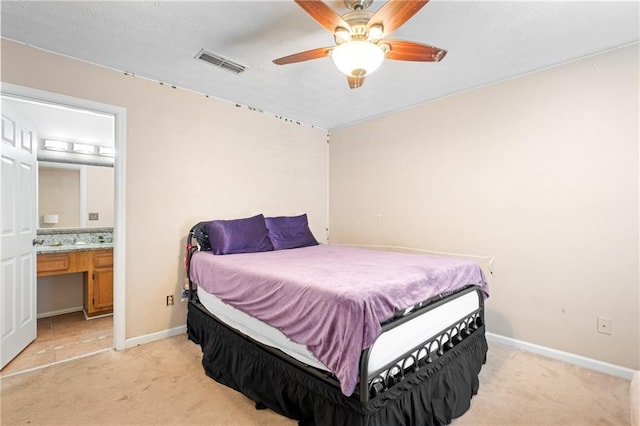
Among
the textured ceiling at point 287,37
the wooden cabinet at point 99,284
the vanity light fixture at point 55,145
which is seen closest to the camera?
the textured ceiling at point 287,37

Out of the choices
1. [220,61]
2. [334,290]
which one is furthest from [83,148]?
[334,290]

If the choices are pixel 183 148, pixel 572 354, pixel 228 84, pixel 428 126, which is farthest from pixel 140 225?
pixel 572 354

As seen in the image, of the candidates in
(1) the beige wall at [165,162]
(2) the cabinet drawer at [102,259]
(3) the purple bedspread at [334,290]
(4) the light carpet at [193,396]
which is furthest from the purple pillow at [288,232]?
(2) the cabinet drawer at [102,259]

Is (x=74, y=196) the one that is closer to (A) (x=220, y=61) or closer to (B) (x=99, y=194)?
(B) (x=99, y=194)

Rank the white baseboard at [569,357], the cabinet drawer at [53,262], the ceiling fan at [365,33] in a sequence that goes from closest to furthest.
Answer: the ceiling fan at [365,33] < the white baseboard at [569,357] < the cabinet drawer at [53,262]

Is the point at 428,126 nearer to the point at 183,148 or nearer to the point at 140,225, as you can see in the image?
the point at 183,148

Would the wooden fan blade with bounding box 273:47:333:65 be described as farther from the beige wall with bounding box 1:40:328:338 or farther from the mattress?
the mattress

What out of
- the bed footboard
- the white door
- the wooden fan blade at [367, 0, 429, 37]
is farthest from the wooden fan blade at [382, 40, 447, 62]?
the white door

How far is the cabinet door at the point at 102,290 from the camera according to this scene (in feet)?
10.9

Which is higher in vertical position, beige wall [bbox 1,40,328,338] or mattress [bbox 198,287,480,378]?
beige wall [bbox 1,40,328,338]

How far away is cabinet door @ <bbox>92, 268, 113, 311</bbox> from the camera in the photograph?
3.32 meters

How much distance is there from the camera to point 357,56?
156 centimetres

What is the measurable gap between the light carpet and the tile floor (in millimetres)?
202

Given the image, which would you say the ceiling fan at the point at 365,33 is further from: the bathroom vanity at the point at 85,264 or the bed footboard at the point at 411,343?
the bathroom vanity at the point at 85,264
